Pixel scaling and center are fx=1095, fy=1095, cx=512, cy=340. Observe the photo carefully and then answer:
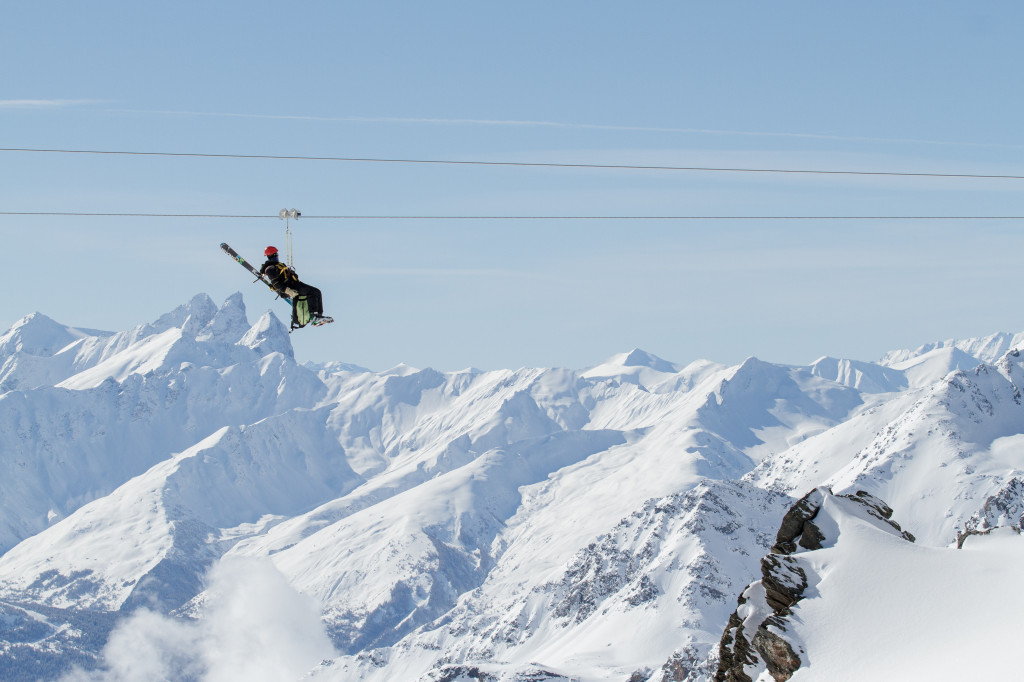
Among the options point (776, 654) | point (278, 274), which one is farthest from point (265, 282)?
point (776, 654)

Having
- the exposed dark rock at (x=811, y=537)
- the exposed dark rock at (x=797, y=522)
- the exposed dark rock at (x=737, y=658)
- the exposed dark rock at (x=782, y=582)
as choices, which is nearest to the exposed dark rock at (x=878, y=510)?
the exposed dark rock at (x=797, y=522)

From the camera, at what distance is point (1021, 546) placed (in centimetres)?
5106

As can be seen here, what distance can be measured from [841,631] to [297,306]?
27432 millimetres

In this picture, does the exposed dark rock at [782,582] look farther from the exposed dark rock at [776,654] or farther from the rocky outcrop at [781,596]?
the exposed dark rock at [776,654]

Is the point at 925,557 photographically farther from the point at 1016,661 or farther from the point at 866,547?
the point at 1016,661

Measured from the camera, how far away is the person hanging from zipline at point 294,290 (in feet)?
139

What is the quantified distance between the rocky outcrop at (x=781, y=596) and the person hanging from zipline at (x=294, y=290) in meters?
24.6

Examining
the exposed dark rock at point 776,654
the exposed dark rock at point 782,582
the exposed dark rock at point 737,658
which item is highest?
the exposed dark rock at point 782,582

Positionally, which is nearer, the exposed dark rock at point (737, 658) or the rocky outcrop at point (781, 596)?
the rocky outcrop at point (781, 596)

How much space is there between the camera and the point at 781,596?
51344mm

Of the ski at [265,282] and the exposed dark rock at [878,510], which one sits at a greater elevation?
the ski at [265,282]

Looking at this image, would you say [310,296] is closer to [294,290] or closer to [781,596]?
[294,290]

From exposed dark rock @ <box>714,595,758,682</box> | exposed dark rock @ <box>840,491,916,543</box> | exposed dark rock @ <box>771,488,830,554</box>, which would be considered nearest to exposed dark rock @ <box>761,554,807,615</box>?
exposed dark rock @ <box>714,595,758,682</box>

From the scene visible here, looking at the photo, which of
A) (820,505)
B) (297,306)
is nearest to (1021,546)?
(820,505)
